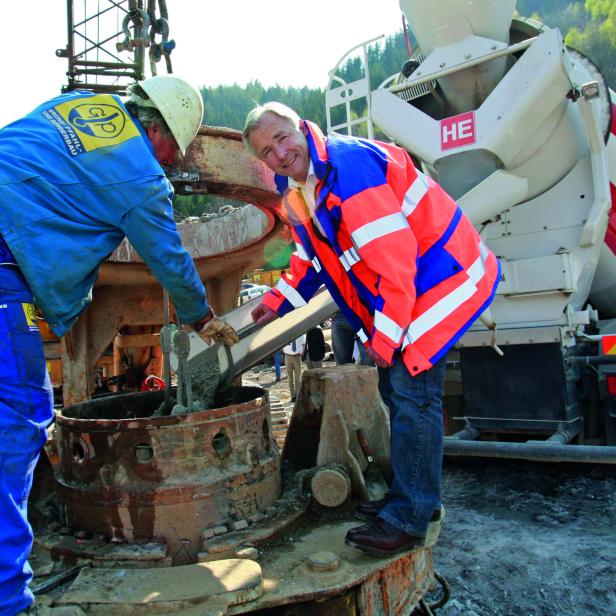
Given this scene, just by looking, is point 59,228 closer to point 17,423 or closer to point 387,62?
point 17,423

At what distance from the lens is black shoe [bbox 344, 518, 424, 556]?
2.02 m

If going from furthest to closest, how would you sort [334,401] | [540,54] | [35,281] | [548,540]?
[540,54] < [548,540] < [334,401] < [35,281]

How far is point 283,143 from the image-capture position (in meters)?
2.26

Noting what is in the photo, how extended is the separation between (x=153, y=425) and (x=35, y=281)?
679 mm

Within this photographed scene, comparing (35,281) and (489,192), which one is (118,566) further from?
(489,192)

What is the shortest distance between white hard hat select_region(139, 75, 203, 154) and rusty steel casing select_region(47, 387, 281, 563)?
1.05 m

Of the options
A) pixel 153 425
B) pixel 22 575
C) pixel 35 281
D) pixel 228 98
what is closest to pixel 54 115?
pixel 35 281

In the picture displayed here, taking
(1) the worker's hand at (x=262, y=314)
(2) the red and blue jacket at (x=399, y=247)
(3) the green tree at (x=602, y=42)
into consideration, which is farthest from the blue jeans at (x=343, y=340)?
(3) the green tree at (x=602, y=42)

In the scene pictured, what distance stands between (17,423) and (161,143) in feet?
3.61

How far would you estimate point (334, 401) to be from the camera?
104 inches

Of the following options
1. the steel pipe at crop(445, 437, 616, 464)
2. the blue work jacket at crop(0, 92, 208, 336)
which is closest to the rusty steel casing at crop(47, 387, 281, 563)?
the blue work jacket at crop(0, 92, 208, 336)

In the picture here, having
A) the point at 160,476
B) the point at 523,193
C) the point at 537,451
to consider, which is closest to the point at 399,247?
the point at 160,476

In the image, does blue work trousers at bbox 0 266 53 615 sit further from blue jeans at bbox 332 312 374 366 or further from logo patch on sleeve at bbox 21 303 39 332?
blue jeans at bbox 332 312 374 366

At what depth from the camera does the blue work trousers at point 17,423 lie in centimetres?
160
